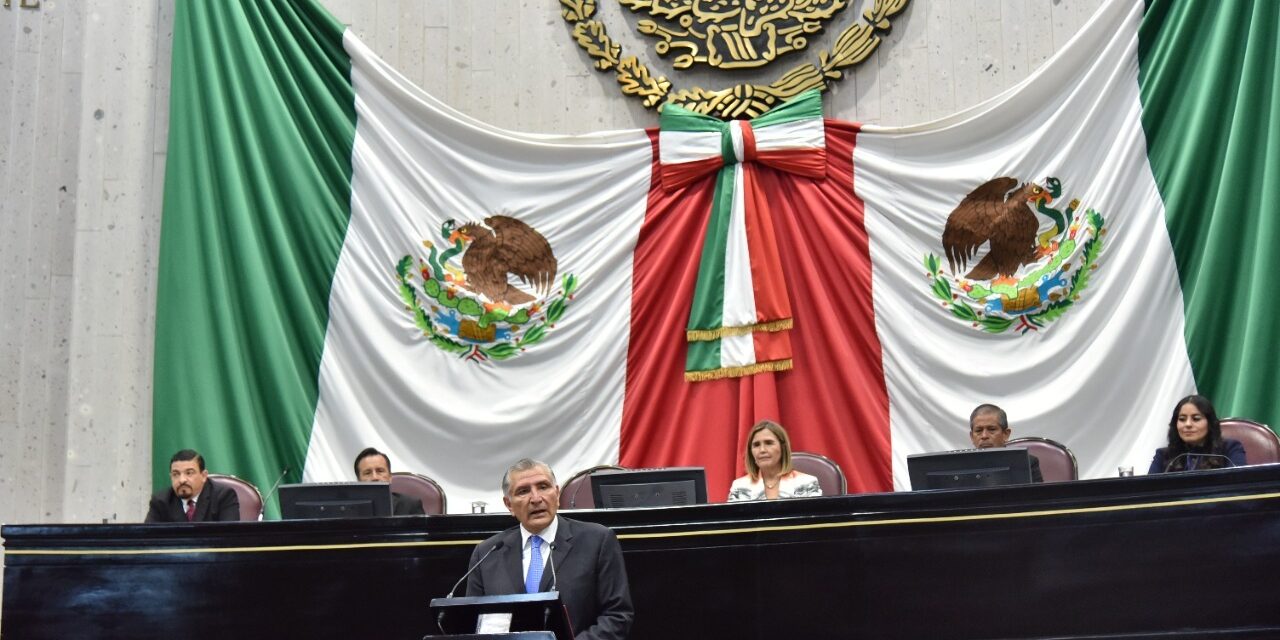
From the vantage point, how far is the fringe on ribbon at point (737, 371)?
289 inches

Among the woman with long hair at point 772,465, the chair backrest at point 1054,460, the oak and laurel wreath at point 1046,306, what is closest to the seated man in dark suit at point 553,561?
the woman with long hair at point 772,465

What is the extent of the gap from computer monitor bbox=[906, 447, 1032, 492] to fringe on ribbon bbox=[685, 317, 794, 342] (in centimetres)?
248

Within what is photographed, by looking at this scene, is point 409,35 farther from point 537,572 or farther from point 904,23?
point 537,572

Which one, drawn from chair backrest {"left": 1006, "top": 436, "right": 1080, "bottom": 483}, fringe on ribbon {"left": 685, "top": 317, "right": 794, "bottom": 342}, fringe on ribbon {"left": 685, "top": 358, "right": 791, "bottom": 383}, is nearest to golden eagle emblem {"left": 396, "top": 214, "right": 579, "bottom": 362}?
fringe on ribbon {"left": 685, "top": 317, "right": 794, "bottom": 342}

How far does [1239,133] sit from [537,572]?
4.47m

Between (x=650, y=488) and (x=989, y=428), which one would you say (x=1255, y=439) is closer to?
(x=989, y=428)

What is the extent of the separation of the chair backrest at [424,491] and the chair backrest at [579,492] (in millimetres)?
575

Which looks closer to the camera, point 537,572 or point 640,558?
point 537,572

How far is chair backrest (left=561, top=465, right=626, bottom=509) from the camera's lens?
624 cm

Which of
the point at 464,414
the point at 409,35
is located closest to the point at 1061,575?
the point at 464,414

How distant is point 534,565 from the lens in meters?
4.20

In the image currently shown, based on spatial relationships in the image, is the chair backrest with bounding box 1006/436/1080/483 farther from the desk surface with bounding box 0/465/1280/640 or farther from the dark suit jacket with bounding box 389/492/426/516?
the dark suit jacket with bounding box 389/492/426/516

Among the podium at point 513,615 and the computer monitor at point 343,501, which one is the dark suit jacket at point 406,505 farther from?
the podium at point 513,615

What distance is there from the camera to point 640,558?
4.75m
